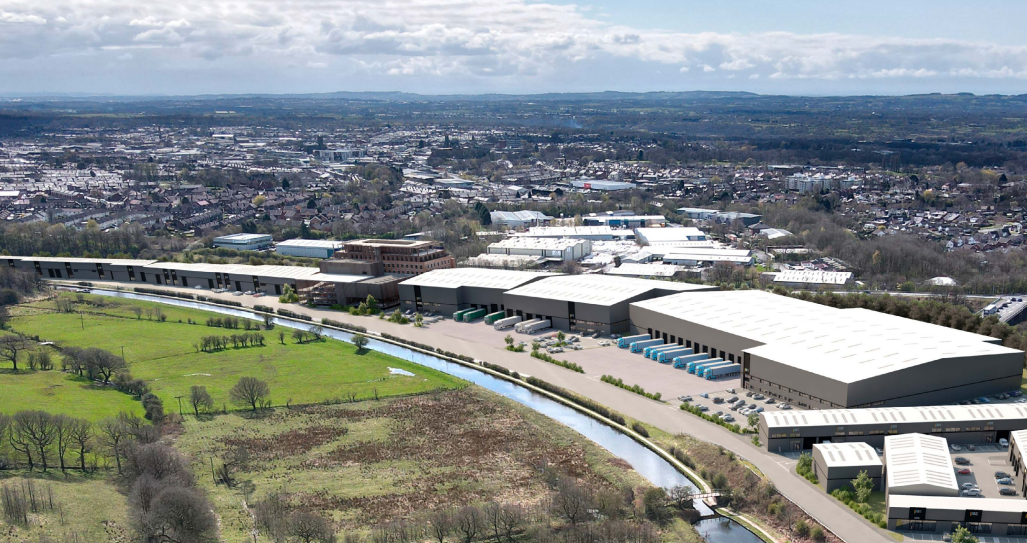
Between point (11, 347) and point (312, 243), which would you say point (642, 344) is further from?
point (312, 243)

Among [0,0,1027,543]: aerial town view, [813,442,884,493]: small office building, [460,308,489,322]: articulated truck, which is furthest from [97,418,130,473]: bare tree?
[813,442,884,493]: small office building

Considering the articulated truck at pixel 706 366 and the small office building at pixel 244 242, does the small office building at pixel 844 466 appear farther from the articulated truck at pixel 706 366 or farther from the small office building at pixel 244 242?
the small office building at pixel 244 242

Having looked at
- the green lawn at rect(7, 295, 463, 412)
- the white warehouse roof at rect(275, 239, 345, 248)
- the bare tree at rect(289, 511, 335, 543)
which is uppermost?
the white warehouse roof at rect(275, 239, 345, 248)

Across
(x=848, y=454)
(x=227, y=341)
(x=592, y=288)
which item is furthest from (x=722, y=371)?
(x=227, y=341)

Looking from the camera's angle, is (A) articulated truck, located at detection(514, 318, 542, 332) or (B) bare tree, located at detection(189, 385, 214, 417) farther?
(A) articulated truck, located at detection(514, 318, 542, 332)

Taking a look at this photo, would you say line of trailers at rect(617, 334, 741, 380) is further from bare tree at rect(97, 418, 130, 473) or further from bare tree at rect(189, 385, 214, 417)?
bare tree at rect(97, 418, 130, 473)

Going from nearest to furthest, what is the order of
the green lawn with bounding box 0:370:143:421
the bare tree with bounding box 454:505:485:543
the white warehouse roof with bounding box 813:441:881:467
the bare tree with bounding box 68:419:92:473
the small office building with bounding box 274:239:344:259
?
the bare tree with bounding box 454:505:485:543 < the white warehouse roof with bounding box 813:441:881:467 < the bare tree with bounding box 68:419:92:473 < the green lawn with bounding box 0:370:143:421 < the small office building with bounding box 274:239:344:259
